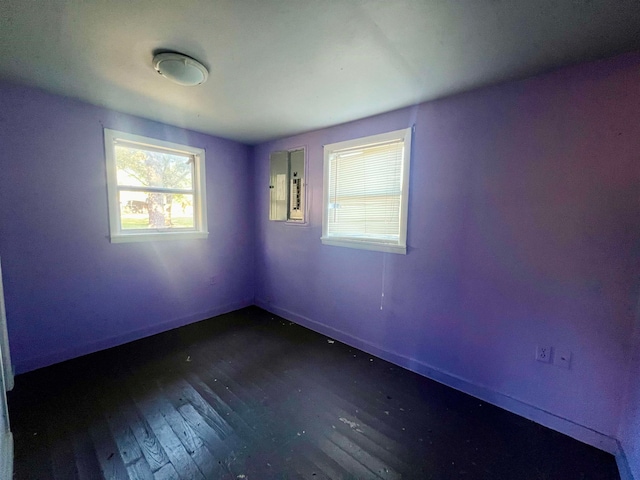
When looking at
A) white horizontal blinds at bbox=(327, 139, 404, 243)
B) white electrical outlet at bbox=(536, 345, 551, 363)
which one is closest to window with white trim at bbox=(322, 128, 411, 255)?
white horizontal blinds at bbox=(327, 139, 404, 243)

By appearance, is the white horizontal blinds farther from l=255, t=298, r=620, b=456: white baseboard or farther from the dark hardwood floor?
the dark hardwood floor

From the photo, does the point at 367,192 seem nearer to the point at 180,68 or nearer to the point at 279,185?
the point at 279,185

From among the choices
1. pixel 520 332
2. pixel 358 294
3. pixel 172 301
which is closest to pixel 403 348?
pixel 358 294

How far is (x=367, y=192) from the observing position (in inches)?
102

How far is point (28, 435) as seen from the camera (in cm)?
157

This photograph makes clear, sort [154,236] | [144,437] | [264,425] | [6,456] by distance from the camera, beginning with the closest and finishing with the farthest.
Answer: [6,456] < [144,437] < [264,425] < [154,236]

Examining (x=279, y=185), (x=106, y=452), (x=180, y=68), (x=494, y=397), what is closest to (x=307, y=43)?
(x=180, y=68)

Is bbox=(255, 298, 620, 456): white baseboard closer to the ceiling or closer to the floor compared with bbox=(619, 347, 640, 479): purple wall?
closer to the floor

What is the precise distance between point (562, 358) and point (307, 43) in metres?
2.54

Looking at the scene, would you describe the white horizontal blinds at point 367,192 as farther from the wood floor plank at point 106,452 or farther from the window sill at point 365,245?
the wood floor plank at point 106,452

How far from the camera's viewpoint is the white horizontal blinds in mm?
2418

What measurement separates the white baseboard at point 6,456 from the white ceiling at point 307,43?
2.16 m

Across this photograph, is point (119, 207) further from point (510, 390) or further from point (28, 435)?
point (510, 390)

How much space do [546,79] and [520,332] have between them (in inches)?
67.8
